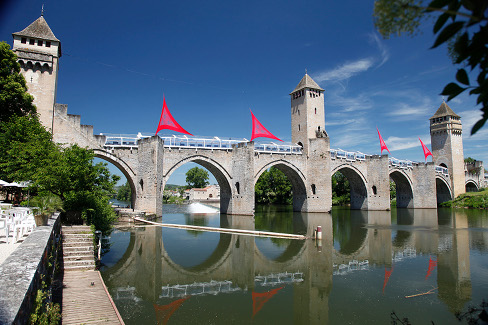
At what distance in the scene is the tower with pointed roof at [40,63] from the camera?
20158 millimetres

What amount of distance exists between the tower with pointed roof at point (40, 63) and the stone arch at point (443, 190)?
49.9m

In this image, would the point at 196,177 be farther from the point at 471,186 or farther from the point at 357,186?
the point at 471,186

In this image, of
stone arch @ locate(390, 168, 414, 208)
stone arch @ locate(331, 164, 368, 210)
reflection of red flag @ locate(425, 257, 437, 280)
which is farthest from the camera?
stone arch @ locate(390, 168, 414, 208)

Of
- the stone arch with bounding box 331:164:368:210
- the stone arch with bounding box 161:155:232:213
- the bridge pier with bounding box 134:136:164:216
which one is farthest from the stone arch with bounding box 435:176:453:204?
the bridge pier with bounding box 134:136:164:216

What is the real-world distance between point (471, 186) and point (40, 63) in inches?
2699

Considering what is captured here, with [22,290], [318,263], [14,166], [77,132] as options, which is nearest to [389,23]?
[22,290]

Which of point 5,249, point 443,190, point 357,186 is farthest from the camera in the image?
point 443,190

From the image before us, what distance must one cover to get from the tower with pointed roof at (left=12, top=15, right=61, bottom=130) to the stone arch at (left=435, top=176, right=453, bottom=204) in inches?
1965

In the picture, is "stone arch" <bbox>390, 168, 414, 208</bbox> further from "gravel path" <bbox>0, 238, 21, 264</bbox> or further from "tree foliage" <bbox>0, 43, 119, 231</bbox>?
"gravel path" <bbox>0, 238, 21, 264</bbox>

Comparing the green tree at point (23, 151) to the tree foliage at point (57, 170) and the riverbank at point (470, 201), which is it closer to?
the tree foliage at point (57, 170)

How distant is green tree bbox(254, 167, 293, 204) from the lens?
164 ft

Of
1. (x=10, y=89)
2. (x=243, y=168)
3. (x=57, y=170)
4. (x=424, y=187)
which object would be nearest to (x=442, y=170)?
(x=424, y=187)

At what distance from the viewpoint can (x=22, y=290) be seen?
3.33 metres

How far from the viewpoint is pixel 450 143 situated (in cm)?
4669
